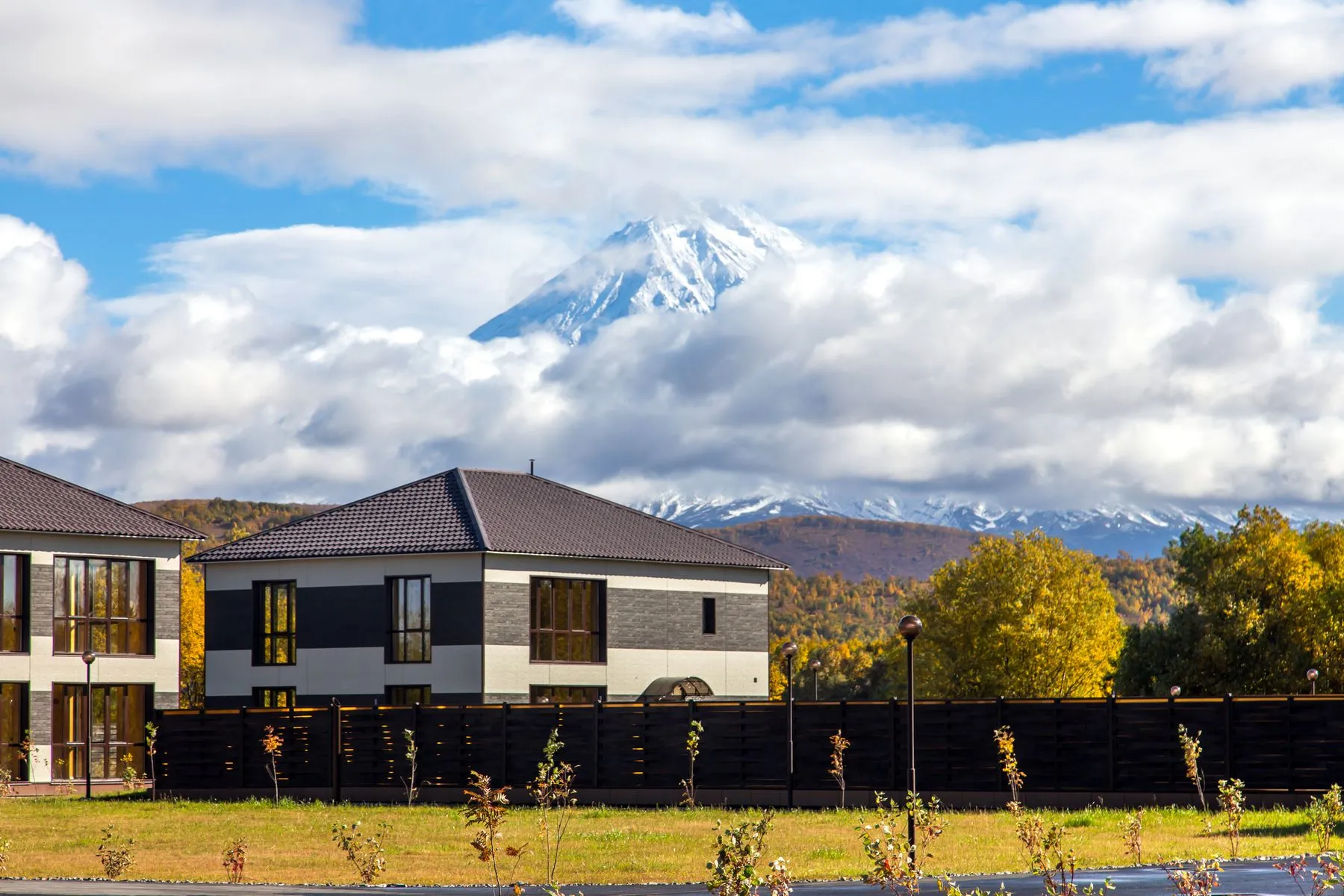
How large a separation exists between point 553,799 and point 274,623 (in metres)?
23.4

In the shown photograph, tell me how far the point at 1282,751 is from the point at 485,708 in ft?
52.5

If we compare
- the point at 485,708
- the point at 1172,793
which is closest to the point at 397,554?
the point at 485,708

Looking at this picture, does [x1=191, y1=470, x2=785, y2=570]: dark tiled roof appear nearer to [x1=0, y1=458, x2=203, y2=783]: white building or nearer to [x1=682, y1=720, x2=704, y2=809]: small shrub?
[x1=0, y1=458, x2=203, y2=783]: white building

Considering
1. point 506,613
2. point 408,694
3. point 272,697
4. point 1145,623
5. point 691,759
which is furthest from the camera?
point 1145,623

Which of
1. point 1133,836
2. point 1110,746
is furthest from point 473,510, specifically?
point 1133,836

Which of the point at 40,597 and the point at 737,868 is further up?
the point at 40,597

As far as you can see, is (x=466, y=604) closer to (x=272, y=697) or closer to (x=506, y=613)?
(x=506, y=613)

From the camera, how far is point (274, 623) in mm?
53156

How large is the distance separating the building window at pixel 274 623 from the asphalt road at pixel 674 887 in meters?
33.4

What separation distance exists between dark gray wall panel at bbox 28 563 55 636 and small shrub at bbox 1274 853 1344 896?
35.5m

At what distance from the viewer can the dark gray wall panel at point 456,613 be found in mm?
49844

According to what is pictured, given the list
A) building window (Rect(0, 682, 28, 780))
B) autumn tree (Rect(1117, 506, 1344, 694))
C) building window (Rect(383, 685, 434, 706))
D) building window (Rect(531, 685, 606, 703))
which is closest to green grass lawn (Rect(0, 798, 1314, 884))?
building window (Rect(0, 682, 28, 780))

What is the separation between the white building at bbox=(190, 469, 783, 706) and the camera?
50.3 m

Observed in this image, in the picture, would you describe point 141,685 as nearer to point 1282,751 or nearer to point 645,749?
point 645,749
